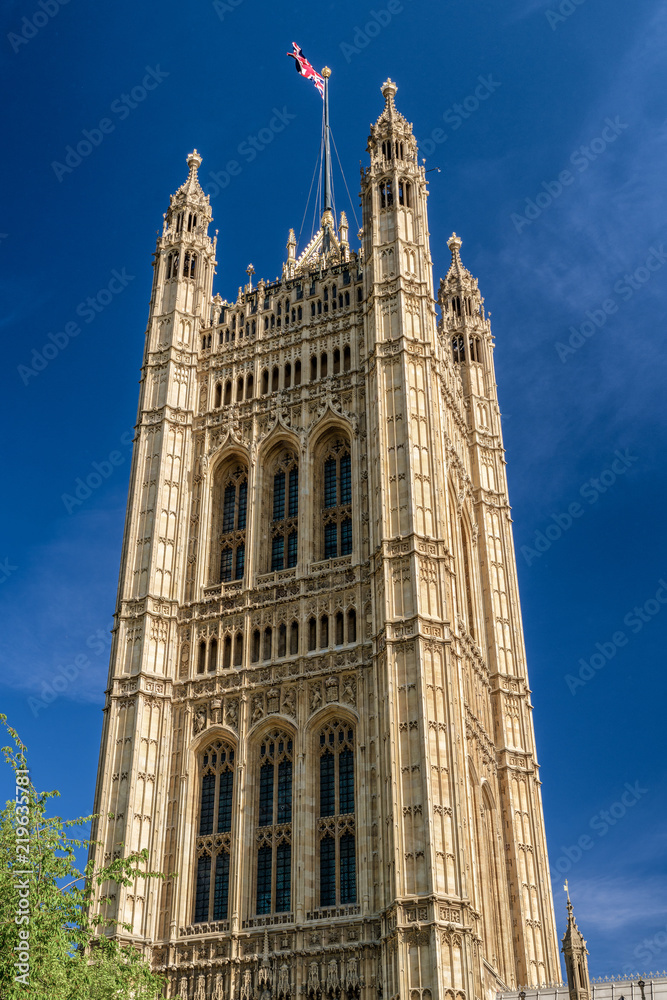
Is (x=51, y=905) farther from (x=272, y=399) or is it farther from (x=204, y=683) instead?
(x=272, y=399)

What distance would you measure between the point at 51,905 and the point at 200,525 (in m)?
22.0

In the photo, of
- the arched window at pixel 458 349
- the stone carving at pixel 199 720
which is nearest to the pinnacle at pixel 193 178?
the arched window at pixel 458 349

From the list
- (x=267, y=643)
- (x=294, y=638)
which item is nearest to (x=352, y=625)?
(x=294, y=638)

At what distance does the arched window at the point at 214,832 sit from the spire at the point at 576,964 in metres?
9.58

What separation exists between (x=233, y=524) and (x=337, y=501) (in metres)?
Result: 4.14

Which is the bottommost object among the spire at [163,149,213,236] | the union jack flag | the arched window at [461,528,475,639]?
the arched window at [461,528,475,639]

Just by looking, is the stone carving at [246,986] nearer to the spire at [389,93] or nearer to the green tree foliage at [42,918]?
the green tree foliage at [42,918]

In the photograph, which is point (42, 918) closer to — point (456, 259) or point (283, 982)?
point (283, 982)

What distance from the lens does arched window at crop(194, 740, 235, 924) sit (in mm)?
35469

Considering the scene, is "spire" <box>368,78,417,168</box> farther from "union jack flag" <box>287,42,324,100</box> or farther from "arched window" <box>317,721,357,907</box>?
"arched window" <box>317,721,357,907</box>

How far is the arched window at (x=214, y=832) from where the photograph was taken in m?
35.5

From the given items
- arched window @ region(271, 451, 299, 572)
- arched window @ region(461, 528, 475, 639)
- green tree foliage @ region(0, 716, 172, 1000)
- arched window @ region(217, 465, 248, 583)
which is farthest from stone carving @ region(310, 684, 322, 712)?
green tree foliage @ region(0, 716, 172, 1000)

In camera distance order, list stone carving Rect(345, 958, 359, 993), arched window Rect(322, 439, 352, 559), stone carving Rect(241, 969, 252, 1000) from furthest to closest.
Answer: arched window Rect(322, 439, 352, 559) < stone carving Rect(241, 969, 252, 1000) < stone carving Rect(345, 958, 359, 993)

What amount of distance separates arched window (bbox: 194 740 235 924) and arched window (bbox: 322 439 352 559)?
24.7 ft
